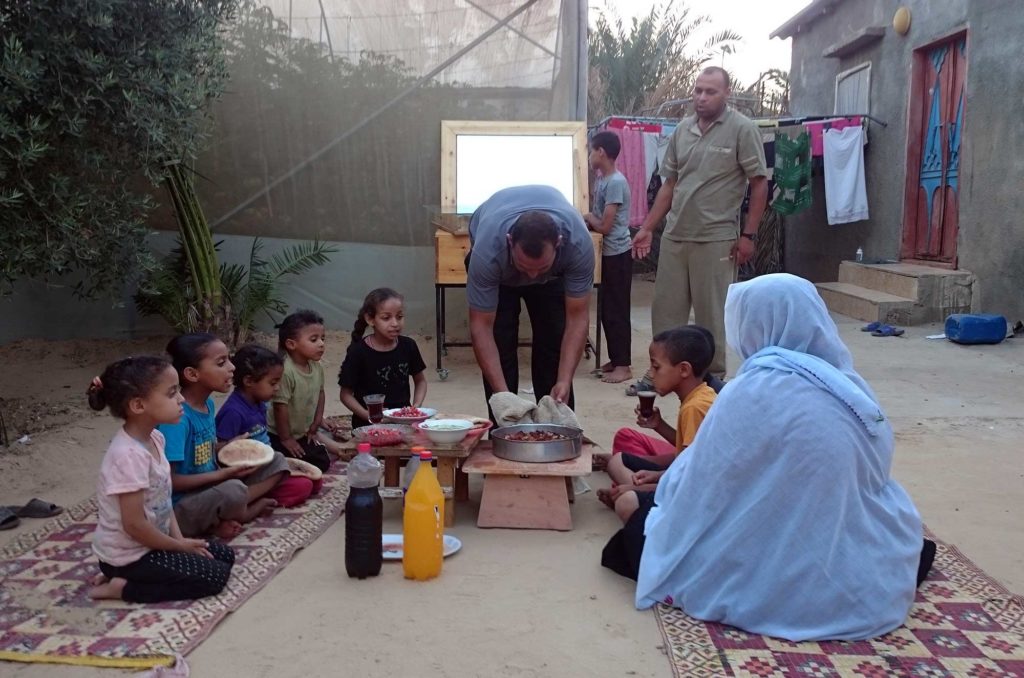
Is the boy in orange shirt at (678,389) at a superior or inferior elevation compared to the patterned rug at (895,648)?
superior

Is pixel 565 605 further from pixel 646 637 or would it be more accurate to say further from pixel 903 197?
pixel 903 197

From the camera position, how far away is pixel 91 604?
2.80 metres

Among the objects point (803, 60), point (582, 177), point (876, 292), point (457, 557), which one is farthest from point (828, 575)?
point (803, 60)

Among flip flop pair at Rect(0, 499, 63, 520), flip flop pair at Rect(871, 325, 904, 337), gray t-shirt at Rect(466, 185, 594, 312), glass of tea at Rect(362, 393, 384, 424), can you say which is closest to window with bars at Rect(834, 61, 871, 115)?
flip flop pair at Rect(871, 325, 904, 337)

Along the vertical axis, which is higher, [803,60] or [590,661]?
[803,60]

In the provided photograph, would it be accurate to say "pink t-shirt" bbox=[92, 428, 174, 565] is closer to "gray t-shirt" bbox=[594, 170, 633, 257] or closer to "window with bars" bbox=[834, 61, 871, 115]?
"gray t-shirt" bbox=[594, 170, 633, 257]

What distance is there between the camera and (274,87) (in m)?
7.55

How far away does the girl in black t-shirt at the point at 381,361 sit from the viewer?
4469mm

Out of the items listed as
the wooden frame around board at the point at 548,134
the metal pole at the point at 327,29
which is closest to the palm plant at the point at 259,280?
the wooden frame around board at the point at 548,134

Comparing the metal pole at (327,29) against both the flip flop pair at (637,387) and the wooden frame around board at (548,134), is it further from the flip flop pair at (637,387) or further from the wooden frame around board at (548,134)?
the flip flop pair at (637,387)

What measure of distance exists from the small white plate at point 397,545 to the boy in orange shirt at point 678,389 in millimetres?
611

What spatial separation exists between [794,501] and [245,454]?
6.95 feet

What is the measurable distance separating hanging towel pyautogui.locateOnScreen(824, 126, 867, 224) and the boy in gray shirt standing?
530cm

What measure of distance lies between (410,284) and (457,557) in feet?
15.9
